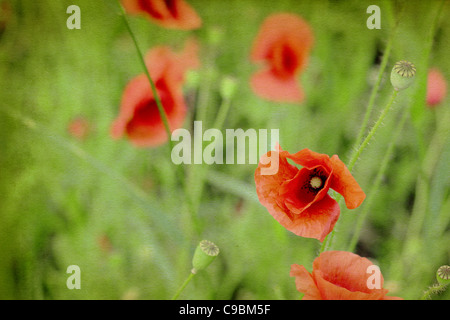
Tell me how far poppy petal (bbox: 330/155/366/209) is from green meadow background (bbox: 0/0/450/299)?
22cm

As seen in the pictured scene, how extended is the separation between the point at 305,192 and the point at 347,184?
45 mm

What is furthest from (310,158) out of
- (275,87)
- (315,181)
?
(275,87)

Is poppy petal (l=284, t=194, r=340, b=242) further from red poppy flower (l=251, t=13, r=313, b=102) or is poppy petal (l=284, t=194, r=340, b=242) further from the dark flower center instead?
red poppy flower (l=251, t=13, r=313, b=102)

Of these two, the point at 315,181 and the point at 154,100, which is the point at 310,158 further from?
the point at 154,100

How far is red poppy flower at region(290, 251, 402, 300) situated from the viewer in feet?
1.21

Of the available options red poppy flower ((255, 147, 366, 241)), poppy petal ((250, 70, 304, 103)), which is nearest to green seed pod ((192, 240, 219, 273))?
red poppy flower ((255, 147, 366, 241))

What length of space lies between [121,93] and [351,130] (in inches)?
14.0

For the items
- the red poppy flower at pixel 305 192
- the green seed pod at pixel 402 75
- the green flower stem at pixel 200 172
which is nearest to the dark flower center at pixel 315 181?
the red poppy flower at pixel 305 192

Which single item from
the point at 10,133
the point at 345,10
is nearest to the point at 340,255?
the point at 345,10

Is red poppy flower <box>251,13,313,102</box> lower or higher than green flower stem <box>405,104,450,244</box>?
higher

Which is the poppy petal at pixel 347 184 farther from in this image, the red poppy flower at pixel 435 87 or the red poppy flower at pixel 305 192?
the red poppy flower at pixel 435 87

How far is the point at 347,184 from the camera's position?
36 cm

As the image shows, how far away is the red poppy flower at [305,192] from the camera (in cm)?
36
